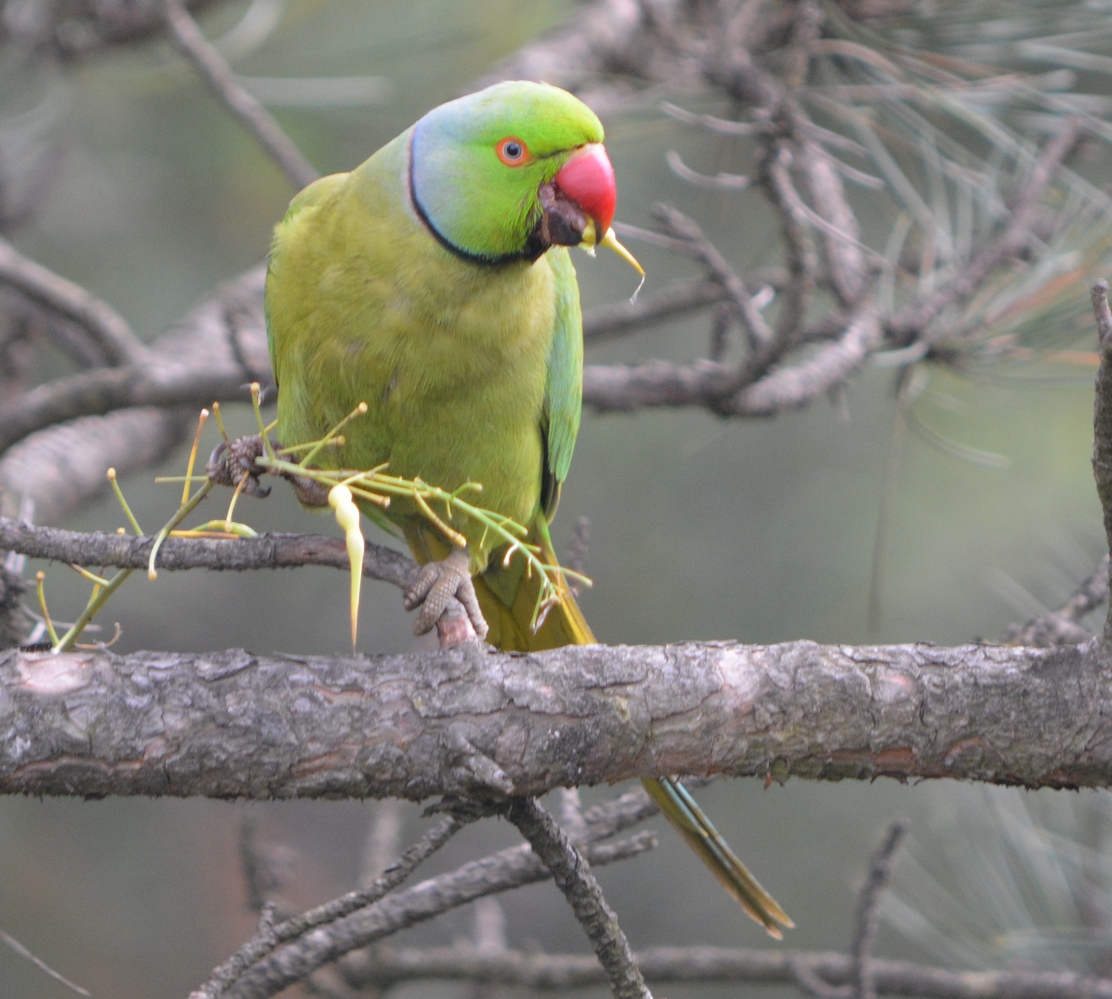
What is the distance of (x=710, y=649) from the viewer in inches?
50.5

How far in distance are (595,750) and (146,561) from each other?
0.54m

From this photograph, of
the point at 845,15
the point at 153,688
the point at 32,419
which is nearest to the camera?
the point at 153,688

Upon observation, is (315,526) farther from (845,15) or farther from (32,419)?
(845,15)

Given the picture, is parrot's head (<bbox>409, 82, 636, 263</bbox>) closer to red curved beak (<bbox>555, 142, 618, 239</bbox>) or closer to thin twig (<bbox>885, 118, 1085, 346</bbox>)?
red curved beak (<bbox>555, 142, 618, 239</bbox>)

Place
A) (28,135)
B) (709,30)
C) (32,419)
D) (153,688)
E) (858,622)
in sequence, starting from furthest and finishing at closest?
(858,622) → (28,135) → (709,30) → (32,419) → (153,688)

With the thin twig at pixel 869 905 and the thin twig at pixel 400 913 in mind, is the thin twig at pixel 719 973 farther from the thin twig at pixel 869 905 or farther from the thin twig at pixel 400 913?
the thin twig at pixel 400 913

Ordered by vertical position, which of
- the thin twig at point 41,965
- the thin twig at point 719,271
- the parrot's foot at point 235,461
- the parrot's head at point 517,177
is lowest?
the thin twig at point 41,965

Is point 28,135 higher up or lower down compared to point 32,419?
higher up

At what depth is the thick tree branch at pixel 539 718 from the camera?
1164mm

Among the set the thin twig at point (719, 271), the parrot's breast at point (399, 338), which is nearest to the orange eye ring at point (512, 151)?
the parrot's breast at point (399, 338)

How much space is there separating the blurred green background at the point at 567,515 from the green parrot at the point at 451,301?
1197mm

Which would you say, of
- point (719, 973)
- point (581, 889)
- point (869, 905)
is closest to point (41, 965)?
point (581, 889)

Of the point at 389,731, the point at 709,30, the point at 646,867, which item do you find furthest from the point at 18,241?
the point at 389,731

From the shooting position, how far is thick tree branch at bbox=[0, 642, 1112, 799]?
1.16 metres
